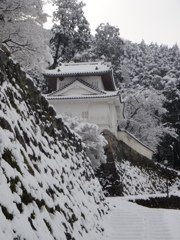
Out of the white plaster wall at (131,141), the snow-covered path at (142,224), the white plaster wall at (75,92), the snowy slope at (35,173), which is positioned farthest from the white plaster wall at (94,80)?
the snowy slope at (35,173)

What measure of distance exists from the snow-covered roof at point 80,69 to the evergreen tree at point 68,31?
1119 centimetres

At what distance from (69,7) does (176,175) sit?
30018 mm

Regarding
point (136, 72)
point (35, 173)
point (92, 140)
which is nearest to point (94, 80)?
point (92, 140)

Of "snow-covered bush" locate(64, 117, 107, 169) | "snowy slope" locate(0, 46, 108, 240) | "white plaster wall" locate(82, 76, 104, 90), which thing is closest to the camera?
"snowy slope" locate(0, 46, 108, 240)

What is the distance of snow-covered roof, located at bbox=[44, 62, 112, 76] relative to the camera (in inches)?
1173

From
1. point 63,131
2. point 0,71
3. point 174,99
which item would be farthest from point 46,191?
point 174,99

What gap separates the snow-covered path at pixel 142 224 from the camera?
24.8ft

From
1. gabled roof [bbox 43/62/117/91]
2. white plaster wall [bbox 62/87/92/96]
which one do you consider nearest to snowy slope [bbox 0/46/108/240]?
white plaster wall [bbox 62/87/92/96]

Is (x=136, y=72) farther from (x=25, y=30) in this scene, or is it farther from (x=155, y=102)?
(x=25, y=30)

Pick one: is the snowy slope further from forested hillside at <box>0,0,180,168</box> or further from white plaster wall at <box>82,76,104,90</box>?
white plaster wall at <box>82,76,104,90</box>

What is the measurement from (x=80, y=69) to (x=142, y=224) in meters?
24.3

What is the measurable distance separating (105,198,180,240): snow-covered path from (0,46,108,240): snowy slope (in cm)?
82

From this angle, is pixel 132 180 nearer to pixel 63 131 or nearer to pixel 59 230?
pixel 63 131

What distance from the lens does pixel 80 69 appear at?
31250mm
